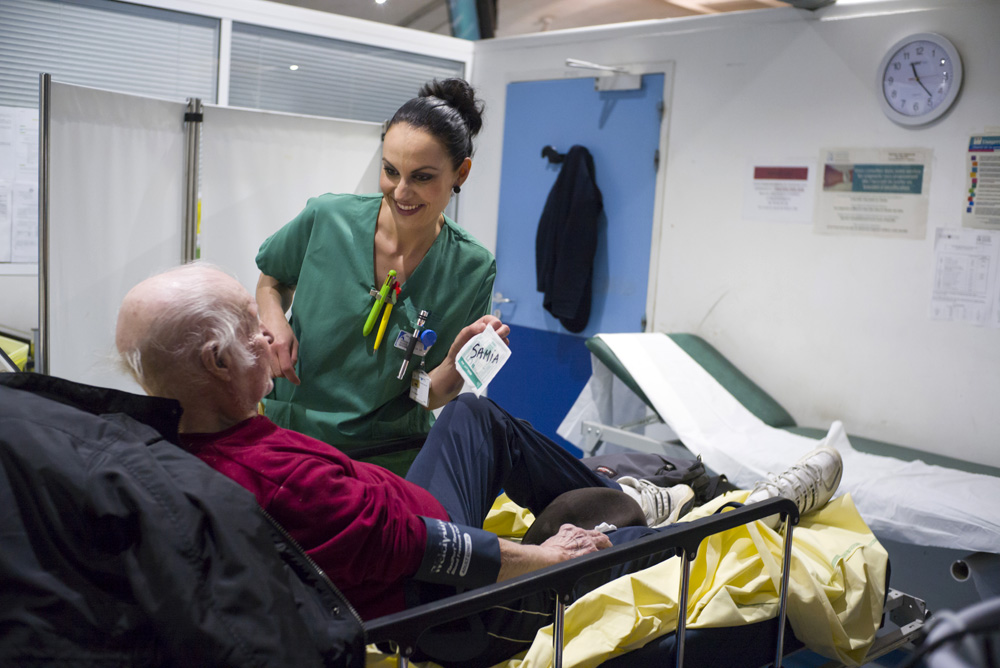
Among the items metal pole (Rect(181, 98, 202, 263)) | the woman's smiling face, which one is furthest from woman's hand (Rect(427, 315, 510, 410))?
metal pole (Rect(181, 98, 202, 263))

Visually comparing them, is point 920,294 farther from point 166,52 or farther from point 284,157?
point 166,52

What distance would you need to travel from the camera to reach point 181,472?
1084 mm

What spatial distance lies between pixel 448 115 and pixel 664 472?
3.92ft

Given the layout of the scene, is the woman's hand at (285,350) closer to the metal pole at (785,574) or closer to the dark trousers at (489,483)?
the dark trousers at (489,483)

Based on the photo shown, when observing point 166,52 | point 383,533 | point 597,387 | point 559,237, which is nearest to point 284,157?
point 166,52

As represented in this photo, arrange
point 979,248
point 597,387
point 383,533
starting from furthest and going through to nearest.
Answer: point 597,387 < point 979,248 < point 383,533

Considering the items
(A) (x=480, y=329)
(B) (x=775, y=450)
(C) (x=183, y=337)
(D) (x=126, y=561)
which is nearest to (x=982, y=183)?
(B) (x=775, y=450)

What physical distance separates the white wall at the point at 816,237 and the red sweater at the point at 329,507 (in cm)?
271

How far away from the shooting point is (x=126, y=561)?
1.01m

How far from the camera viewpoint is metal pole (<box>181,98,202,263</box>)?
10.9ft

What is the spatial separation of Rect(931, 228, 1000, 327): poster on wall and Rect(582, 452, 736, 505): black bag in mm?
1401

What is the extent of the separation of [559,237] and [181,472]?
11.4 ft

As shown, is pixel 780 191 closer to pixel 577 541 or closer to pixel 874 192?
pixel 874 192

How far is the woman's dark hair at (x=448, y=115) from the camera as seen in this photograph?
2.04 metres
